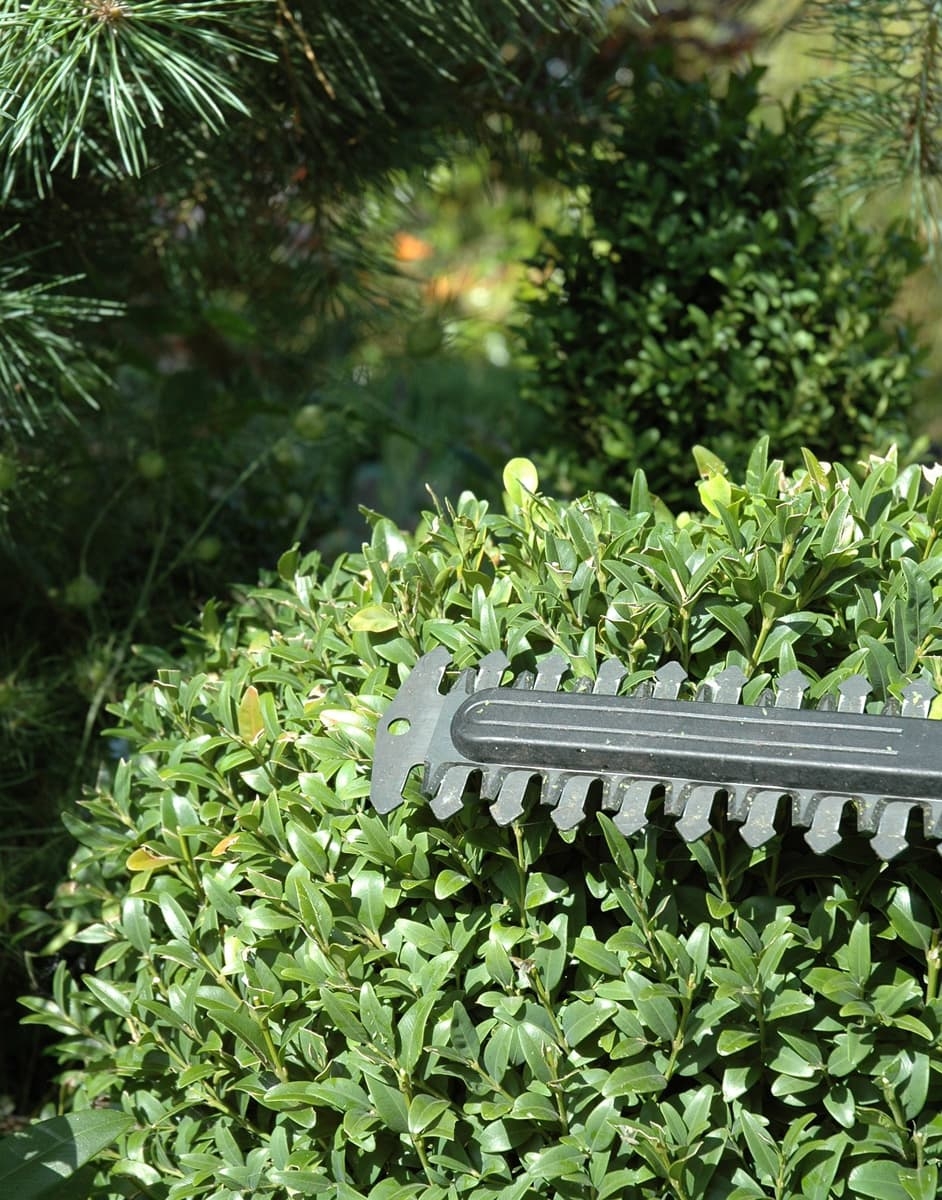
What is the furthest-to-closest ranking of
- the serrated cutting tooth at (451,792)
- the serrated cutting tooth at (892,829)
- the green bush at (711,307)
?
1. the green bush at (711,307)
2. the serrated cutting tooth at (451,792)
3. the serrated cutting tooth at (892,829)

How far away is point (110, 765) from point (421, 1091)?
2.90ft

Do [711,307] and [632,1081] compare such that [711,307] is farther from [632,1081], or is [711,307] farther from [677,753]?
[632,1081]

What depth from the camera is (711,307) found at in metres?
2.02

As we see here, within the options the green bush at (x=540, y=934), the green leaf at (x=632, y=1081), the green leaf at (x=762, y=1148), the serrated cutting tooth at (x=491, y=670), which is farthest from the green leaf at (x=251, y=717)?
the green leaf at (x=762, y=1148)

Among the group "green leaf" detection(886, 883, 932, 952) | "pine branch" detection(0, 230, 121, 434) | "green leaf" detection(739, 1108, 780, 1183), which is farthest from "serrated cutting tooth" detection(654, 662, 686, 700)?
"pine branch" detection(0, 230, 121, 434)

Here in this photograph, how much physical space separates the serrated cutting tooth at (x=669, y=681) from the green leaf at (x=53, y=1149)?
0.71m

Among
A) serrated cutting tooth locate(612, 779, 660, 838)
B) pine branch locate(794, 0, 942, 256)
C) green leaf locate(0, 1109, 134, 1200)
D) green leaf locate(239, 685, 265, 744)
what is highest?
pine branch locate(794, 0, 942, 256)

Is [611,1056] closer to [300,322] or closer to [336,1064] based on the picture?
[336,1064]

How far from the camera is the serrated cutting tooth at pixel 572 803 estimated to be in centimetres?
98

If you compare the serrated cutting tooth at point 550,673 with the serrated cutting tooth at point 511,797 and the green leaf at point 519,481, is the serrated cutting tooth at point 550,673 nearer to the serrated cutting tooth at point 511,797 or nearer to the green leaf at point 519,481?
the serrated cutting tooth at point 511,797

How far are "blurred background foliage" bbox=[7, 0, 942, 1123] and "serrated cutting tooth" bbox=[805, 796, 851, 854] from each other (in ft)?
2.85

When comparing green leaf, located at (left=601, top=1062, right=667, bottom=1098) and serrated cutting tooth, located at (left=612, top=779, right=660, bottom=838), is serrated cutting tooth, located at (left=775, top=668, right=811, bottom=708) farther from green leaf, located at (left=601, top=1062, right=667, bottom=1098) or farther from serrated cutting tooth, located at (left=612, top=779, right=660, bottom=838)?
green leaf, located at (left=601, top=1062, right=667, bottom=1098)

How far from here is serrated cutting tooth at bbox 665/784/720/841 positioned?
95 centimetres

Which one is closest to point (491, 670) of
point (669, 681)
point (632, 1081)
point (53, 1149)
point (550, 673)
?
point (550, 673)
